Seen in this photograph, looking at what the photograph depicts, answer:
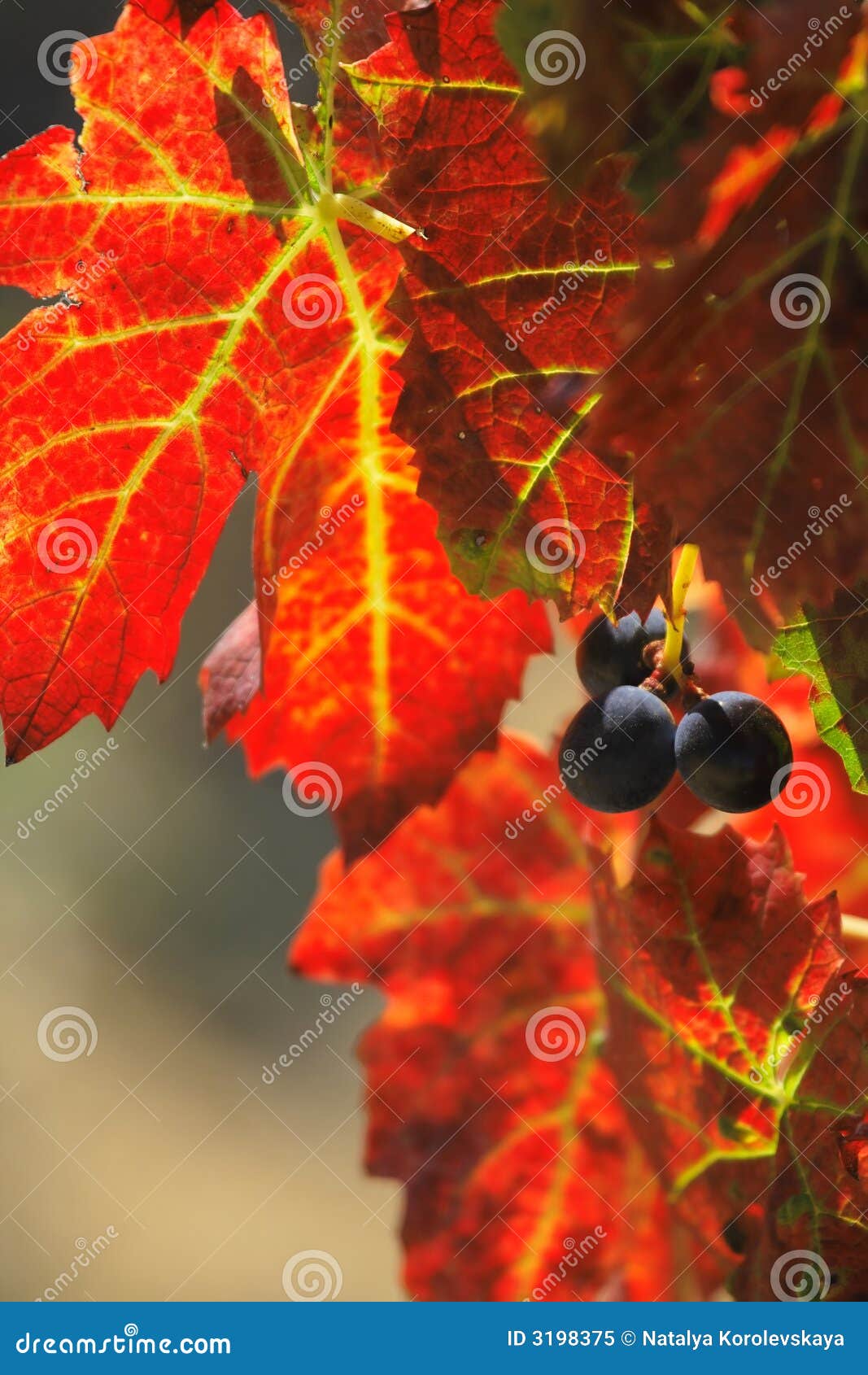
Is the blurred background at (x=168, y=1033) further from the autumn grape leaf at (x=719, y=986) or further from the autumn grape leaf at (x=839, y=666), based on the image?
the autumn grape leaf at (x=839, y=666)

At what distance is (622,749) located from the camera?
569 millimetres

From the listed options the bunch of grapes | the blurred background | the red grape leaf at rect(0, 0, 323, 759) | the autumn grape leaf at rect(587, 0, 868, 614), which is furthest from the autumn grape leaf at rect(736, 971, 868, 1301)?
the blurred background

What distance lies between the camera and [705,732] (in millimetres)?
555

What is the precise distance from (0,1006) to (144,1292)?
642 millimetres

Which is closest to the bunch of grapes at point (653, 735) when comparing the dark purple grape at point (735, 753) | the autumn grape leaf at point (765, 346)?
the dark purple grape at point (735, 753)

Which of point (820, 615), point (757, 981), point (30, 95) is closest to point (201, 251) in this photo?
point (820, 615)

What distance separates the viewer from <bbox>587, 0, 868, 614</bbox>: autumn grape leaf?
362mm

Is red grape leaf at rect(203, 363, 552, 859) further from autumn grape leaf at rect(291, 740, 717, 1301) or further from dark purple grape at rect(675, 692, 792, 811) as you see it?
autumn grape leaf at rect(291, 740, 717, 1301)

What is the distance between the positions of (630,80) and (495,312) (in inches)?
4.3

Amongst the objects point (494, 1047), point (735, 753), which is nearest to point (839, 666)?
point (735, 753)

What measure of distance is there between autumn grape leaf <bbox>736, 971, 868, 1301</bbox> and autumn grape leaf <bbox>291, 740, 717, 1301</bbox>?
124mm

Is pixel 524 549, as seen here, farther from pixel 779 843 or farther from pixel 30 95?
pixel 30 95

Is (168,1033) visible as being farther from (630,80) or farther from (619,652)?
(630,80)

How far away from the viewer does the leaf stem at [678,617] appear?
527 millimetres
